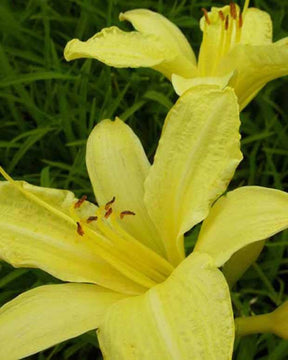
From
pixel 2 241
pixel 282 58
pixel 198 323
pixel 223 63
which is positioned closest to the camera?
pixel 198 323

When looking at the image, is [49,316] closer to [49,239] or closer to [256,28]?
[49,239]

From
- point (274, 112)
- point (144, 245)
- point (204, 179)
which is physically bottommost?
point (274, 112)

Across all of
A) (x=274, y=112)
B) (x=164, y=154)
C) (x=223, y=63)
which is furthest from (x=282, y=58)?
(x=274, y=112)

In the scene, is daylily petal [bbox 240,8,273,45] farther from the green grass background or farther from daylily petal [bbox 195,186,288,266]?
daylily petal [bbox 195,186,288,266]

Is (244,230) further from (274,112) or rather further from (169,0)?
(169,0)

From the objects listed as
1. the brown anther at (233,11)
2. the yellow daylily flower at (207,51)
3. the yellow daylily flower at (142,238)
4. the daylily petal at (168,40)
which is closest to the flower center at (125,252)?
the yellow daylily flower at (142,238)

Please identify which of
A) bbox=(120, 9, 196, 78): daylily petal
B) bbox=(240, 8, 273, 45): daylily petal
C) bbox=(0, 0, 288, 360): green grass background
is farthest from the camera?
bbox=(0, 0, 288, 360): green grass background

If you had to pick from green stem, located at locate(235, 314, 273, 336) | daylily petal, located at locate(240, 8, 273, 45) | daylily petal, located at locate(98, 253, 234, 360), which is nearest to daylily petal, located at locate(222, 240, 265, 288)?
green stem, located at locate(235, 314, 273, 336)
